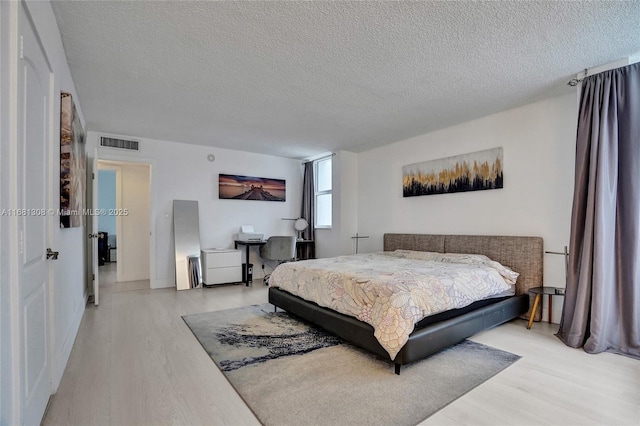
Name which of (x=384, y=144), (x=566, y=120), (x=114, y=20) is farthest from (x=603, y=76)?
(x=114, y=20)

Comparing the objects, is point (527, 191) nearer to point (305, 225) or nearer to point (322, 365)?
point (322, 365)

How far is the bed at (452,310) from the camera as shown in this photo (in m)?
2.34

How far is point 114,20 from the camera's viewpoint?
6.94ft

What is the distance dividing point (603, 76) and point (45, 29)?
165 inches

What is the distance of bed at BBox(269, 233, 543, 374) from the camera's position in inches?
92.0

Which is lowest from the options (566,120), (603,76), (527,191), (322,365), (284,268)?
(322,365)

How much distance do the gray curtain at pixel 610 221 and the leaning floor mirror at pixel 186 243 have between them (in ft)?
16.1

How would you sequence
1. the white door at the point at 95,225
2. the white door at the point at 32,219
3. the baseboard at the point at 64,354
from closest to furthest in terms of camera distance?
the white door at the point at 32,219 < the baseboard at the point at 64,354 < the white door at the point at 95,225

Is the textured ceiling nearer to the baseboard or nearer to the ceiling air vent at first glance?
the ceiling air vent

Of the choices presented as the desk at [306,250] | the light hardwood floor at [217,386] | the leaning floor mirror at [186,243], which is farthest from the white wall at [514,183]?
the leaning floor mirror at [186,243]

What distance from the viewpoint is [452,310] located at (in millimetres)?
2639

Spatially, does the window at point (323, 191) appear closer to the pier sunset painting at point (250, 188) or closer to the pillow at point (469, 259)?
the pier sunset painting at point (250, 188)

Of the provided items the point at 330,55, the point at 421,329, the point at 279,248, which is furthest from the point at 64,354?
the point at 279,248

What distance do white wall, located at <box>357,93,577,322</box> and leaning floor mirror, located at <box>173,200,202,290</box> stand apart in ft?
10.9
